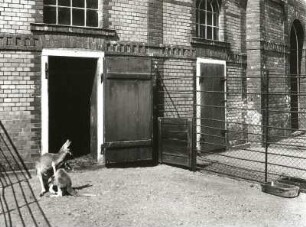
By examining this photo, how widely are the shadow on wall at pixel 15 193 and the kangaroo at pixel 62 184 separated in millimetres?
383

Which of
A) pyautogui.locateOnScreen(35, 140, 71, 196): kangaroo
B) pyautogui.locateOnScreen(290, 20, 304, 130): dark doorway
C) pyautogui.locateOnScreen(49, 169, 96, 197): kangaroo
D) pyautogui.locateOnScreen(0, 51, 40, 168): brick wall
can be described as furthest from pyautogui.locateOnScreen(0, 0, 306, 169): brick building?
pyautogui.locateOnScreen(49, 169, 96, 197): kangaroo

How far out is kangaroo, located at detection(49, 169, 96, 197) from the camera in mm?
6519

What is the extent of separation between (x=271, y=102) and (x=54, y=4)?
779 centimetres

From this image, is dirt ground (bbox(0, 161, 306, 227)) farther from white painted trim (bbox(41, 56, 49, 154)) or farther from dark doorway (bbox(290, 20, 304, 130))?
dark doorway (bbox(290, 20, 304, 130))

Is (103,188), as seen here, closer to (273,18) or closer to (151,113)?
(151,113)

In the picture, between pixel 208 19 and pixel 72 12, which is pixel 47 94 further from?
pixel 208 19

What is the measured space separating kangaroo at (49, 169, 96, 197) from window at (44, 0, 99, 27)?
372 centimetres

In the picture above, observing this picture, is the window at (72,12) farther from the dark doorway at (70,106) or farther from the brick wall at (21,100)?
the dark doorway at (70,106)

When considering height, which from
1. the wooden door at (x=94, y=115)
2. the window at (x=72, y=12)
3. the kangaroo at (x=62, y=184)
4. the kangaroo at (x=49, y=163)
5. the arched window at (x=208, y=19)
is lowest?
the kangaroo at (x=62, y=184)

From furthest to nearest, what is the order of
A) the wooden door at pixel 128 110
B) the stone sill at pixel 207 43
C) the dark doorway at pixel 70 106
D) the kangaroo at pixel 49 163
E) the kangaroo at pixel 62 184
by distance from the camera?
1. the dark doorway at pixel 70 106
2. the stone sill at pixel 207 43
3. the wooden door at pixel 128 110
4. the kangaroo at pixel 49 163
5. the kangaroo at pixel 62 184

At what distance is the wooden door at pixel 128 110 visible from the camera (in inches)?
347

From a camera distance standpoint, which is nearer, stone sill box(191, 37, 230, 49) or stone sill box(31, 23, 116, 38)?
stone sill box(31, 23, 116, 38)

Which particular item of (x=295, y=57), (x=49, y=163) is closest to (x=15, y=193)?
(x=49, y=163)

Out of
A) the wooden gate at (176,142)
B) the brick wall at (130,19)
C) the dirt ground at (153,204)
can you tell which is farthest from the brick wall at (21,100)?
the wooden gate at (176,142)
